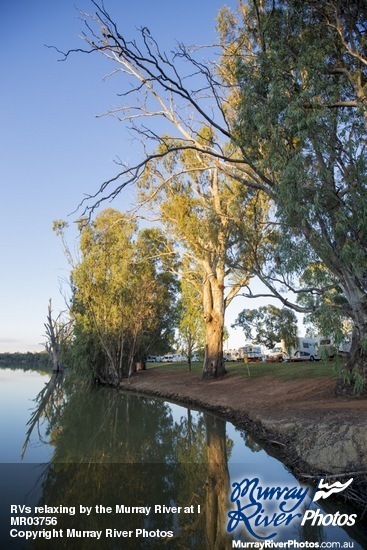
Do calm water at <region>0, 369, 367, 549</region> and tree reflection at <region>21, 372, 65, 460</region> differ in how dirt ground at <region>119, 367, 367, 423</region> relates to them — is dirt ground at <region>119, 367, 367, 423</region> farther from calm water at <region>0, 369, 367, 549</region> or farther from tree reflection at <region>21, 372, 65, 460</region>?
tree reflection at <region>21, 372, 65, 460</region>

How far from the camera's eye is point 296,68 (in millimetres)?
11047

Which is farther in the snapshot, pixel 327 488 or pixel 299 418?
pixel 299 418

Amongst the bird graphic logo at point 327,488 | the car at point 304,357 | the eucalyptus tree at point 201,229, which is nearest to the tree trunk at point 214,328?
the eucalyptus tree at point 201,229

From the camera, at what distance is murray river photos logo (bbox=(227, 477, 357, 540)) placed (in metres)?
5.05

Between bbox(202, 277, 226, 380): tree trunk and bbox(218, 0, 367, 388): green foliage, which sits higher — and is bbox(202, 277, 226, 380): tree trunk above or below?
below

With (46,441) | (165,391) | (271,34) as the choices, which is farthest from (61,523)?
(165,391)

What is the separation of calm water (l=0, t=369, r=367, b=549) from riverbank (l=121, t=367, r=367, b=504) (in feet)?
1.51

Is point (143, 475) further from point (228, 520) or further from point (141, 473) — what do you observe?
point (228, 520)

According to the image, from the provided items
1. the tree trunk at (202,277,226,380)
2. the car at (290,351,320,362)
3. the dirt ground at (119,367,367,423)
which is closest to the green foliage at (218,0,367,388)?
the dirt ground at (119,367,367,423)

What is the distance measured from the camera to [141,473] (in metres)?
7.05

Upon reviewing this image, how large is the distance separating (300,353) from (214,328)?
16.5m

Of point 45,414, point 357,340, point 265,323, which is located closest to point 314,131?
point 357,340

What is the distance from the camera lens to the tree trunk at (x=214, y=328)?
22922 mm

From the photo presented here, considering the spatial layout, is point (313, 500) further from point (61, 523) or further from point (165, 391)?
point (165, 391)
